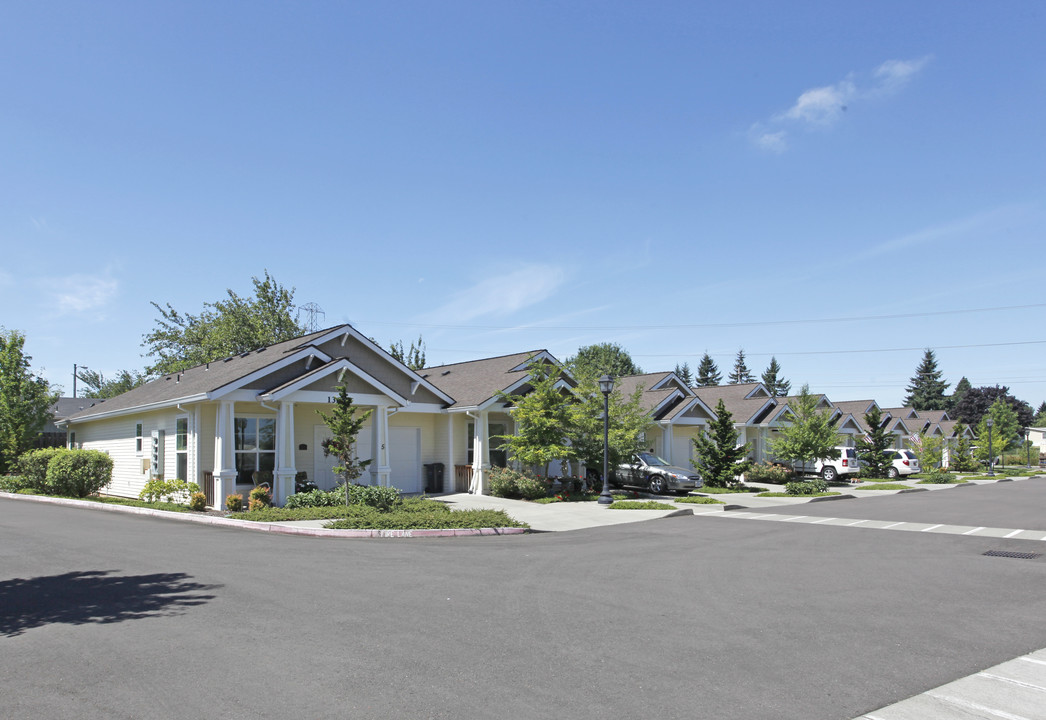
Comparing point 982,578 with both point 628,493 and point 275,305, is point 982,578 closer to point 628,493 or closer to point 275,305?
point 628,493

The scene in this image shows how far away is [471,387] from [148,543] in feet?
49.3

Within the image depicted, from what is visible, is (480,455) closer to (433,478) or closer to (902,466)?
(433,478)

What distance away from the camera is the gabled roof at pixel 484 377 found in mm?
24172

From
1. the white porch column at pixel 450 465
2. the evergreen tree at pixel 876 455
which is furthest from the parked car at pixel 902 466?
the white porch column at pixel 450 465

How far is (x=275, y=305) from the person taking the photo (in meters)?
45.5

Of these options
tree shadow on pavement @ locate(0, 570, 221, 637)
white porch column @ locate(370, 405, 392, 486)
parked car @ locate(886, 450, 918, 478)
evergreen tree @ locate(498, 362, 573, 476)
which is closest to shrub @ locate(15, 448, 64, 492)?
white porch column @ locate(370, 405, 392, 486)

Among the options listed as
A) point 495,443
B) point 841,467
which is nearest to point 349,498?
point 495,443

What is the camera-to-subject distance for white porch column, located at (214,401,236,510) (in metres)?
17.8

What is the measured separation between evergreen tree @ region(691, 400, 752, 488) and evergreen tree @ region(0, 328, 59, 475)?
3083cm

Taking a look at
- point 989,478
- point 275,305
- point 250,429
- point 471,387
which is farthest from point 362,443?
point 989,478

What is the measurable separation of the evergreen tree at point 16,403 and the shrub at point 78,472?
11.3 metres

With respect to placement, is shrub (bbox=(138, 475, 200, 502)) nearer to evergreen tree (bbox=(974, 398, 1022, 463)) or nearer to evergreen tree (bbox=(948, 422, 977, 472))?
evergreen tree (bbox=(948, 422, 977, 472))

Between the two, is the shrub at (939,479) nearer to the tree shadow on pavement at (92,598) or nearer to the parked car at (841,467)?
the parked car at (841,467)

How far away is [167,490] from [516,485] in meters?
10.3
